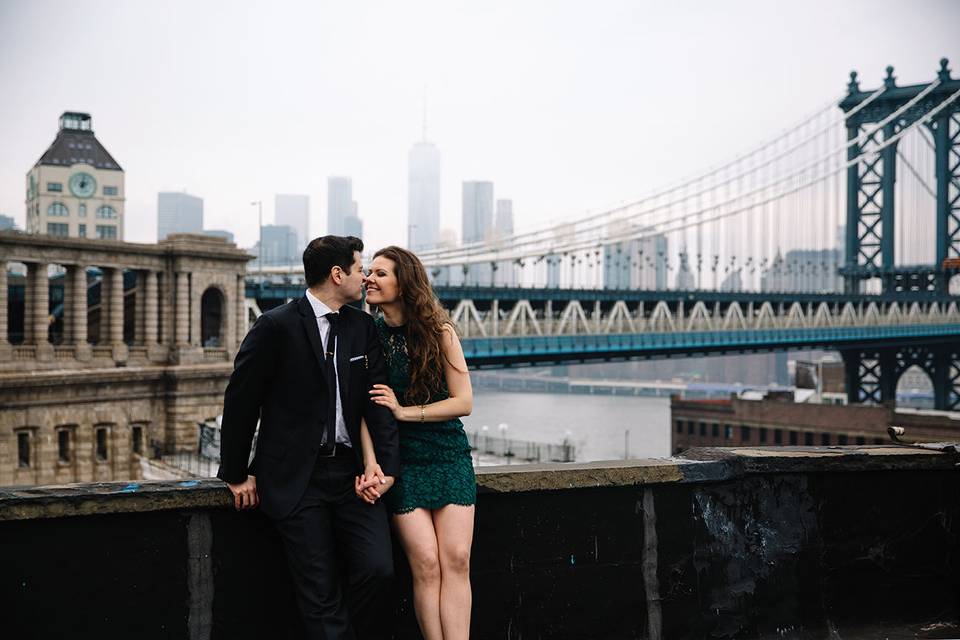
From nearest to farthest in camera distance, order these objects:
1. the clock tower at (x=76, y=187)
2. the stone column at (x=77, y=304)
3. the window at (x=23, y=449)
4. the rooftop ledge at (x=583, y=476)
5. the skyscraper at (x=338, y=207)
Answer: the rooftop ledge at (x=583, y=476) < the window at (x=23, y=449) < the stone column at (x=77, y=304) < the clock tower at (x=76, y=187) < the skyscraper at (x=338, y=207)

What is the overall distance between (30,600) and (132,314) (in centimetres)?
3937

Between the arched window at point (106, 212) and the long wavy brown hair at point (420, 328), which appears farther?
the arched window at point (106, 212)

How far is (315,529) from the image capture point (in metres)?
4.38

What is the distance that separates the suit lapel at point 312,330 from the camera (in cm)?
448

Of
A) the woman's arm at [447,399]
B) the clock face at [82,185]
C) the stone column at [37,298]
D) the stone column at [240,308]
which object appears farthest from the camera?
the clock face at [82,185]

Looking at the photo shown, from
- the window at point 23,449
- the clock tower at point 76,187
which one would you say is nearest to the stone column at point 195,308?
the window at point 23,449

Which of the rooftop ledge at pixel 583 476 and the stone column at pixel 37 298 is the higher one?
the stone column at pixel 37 298

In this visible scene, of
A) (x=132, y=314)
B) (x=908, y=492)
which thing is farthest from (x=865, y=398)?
(x=908, y=492)

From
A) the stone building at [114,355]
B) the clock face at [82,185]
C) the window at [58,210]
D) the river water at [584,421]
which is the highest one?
the clock face at [82,185]

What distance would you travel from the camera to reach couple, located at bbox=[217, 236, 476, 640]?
4.39 meters

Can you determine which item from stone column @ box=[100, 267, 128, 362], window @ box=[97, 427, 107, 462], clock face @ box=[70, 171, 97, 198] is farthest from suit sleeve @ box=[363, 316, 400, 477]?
clock face @ box=[70, 171, 97, 198]

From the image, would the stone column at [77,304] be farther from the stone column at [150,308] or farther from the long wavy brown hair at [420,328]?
the long wavy brown hair at [420,328]

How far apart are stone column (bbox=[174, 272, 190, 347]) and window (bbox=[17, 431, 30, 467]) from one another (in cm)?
635

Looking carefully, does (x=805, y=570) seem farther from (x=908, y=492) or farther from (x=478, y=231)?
(x=478, y=231)
